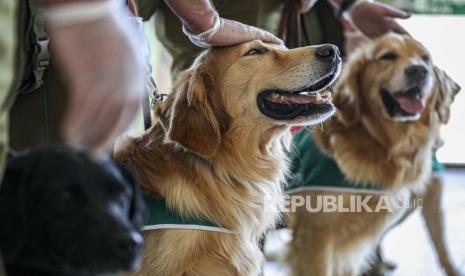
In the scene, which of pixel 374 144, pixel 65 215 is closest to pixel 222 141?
pixel 374 144

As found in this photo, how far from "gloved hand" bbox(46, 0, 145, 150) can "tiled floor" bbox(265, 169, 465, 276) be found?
123 centimetres

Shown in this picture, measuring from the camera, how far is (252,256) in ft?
5.82

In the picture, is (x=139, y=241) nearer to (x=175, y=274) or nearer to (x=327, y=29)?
(x=175, y=274)

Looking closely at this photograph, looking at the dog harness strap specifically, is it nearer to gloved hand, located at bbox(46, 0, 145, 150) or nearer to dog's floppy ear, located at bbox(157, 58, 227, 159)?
dog's floppy ear, located at bbox(157, 58, 227, 159)

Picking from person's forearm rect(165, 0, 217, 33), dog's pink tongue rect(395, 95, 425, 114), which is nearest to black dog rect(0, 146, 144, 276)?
person's forearm rect(165, 0, 217, 33)

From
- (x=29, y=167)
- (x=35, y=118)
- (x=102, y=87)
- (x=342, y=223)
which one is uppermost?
(x=102, y=87)

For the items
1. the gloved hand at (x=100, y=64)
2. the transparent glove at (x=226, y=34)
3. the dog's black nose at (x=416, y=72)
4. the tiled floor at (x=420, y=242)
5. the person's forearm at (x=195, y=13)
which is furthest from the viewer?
the tiled floor at (x=420, y=242)

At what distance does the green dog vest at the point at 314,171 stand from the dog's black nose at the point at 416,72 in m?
0.25

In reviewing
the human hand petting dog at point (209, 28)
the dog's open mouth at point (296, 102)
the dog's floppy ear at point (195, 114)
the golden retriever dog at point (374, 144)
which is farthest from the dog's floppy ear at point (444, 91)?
the dog's floppy ear at point (195, 114)

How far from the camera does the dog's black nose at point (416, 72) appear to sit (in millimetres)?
1873

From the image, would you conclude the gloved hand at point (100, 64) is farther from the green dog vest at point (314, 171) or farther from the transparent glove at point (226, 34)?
the green dog vest at point (314, 171)

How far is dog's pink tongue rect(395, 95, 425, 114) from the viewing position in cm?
191

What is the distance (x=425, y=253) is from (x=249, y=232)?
2.04 feet

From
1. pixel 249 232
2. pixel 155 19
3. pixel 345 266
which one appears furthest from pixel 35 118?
pixel 345 266
